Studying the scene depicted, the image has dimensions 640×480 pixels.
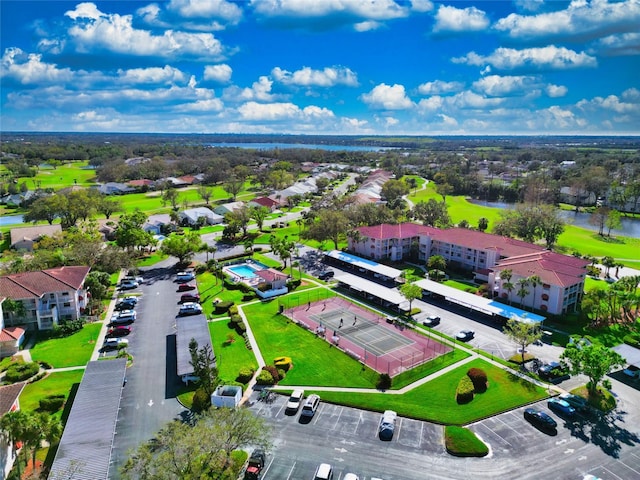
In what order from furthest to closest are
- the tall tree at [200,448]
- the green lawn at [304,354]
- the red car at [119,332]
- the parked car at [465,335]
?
1. the red car at [119,332]
2. the parked car at [465,335]
3. the green lawn at [304,354]
4. the tall tree at [200,448]

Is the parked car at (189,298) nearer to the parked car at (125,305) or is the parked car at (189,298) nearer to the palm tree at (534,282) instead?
the parked car at (125,305)

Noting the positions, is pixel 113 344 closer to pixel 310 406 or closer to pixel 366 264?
pixel 310 406

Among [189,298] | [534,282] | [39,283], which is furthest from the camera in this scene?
[189,298]

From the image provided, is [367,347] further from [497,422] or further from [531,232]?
[531,232]

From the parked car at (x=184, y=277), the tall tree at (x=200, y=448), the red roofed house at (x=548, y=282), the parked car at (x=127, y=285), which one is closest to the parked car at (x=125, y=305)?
the parked car at (x=127, y=285)

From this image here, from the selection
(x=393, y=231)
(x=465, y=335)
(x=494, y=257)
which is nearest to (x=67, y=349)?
(x=465, y=335)

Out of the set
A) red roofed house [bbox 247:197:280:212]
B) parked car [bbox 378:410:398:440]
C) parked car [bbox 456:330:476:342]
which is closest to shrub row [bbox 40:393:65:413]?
parked car [bbox 378:410:398:440]
